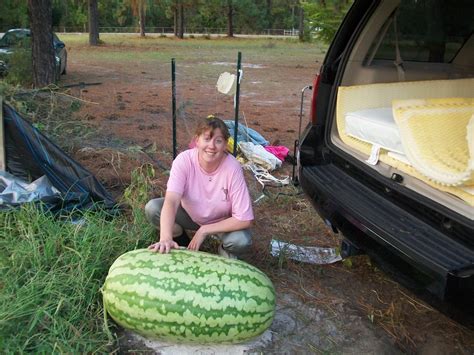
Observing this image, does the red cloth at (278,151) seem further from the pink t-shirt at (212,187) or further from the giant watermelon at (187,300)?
the giant watermelon at (187,300)

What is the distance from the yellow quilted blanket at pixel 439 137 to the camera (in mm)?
2375

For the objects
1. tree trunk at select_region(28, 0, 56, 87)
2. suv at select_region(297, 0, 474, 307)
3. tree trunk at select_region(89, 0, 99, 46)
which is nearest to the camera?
suv at select_region(297, 0, 474, 307)

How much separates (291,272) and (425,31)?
2.03 meters

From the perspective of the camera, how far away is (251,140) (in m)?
6.17

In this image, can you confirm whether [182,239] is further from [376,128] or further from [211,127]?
[376,128]

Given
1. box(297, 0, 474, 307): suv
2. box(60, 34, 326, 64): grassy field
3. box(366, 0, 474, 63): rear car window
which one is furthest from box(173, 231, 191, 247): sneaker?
box(60, 34, 326, 64): grassy field

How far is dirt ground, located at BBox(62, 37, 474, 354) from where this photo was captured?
2752 millimetres

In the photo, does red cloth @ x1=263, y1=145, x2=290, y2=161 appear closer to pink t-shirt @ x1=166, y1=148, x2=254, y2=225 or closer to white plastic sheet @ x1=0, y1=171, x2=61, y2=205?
white plastic sheet @ x1=0, y1=171, x2=61, y2=205

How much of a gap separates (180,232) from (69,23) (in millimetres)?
55708

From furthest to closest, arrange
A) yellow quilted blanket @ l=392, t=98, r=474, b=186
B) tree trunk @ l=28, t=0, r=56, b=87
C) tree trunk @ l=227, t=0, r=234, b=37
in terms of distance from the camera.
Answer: tree trunk @ l=227, t=0, r=234, b=37 < tree trunk @ l=28, t=0, r=56, b=87 < yellow quilted blanket @ l=392, t=98, r=474, b=186

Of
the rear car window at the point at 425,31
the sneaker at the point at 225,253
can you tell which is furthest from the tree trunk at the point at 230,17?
the sneaker at the point at 225,253

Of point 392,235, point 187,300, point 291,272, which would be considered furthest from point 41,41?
point 392,235

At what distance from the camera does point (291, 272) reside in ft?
11.2

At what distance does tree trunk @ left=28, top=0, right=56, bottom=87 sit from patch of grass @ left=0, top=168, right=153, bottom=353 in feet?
22.9
